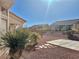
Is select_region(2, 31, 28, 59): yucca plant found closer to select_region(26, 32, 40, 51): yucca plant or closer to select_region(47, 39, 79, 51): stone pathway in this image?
select_region(26, 32, 40, 51): yucca plant

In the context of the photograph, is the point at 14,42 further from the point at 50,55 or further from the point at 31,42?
the point at 50,55

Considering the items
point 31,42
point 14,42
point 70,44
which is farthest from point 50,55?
point 70,44

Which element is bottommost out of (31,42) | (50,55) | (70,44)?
(50,55)

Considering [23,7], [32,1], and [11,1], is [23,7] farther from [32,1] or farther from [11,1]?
[11,1]

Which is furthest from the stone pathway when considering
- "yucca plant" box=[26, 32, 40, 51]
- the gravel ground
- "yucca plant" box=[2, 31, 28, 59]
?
"yucca plant" box=[2, 31, 28, 59]

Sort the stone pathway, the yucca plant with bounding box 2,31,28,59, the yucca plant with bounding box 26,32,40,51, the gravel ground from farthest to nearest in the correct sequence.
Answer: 1. the stone pathway
2. the gravel ground
3. the yucca plant with bounding box 26,32,40,51
4. the yucca plant with bounding box 2,31,28,59

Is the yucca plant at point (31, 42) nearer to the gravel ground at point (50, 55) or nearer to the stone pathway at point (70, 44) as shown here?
the gravel ground at point (50, 55)

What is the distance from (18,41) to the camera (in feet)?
19.2

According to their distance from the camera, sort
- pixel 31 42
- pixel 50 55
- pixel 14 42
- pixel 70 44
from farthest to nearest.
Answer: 1. pixel 70 44
2. pixel 50 55
3. pixel 31 42
4. pixel 14 42

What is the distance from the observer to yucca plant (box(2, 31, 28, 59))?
5.84m

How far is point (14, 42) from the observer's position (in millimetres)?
5840

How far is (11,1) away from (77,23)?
111 feet

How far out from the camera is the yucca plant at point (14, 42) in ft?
19.2

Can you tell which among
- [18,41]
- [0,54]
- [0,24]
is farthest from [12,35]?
[0,24]
